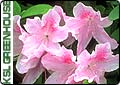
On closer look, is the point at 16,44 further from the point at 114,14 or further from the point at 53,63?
the point at 114,14

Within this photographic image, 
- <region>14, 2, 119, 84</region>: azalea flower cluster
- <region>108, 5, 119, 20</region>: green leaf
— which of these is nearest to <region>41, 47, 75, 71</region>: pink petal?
<region>14, 2, 119, 84</region>: azalea flower cluster

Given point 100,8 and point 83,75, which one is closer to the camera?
point 83,75

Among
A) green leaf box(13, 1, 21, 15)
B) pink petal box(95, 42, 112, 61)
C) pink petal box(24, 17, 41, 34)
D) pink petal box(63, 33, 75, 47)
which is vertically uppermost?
green leaf box(13, 1, 21, 15)

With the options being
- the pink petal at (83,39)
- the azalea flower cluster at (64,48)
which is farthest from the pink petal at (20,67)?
the pink petal at (83,39)

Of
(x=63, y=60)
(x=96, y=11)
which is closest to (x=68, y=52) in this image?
(x=63, y=60)

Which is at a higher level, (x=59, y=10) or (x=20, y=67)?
(x=59, y=10)

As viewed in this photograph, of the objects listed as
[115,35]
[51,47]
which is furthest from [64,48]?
[115,35]

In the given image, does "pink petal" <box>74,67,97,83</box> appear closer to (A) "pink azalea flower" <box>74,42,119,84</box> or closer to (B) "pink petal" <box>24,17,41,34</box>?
(A) "pink azalea flower" <box>74,42,119,84</box>
